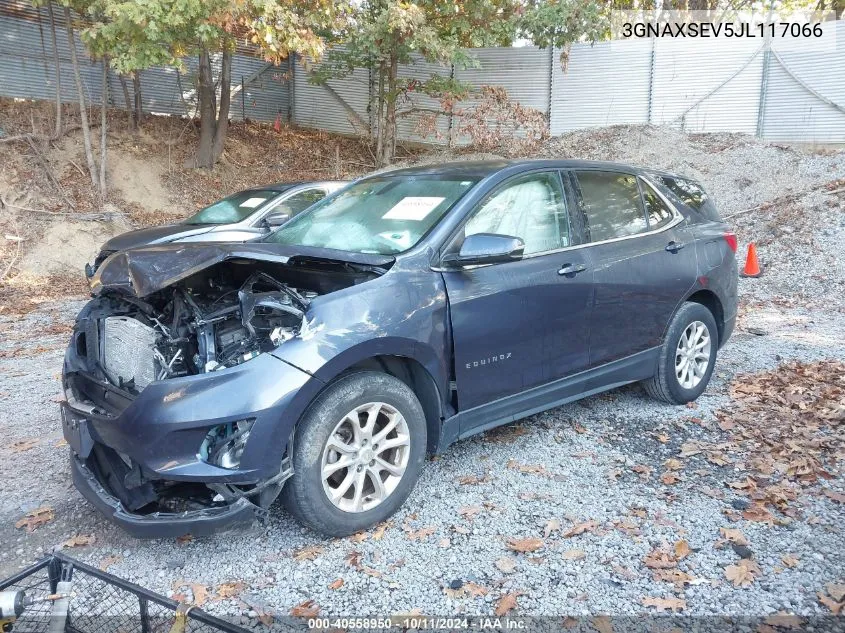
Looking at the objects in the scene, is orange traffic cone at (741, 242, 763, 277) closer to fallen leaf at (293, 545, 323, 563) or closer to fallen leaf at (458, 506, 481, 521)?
fallen leaf at (458, 506, 481, 521)

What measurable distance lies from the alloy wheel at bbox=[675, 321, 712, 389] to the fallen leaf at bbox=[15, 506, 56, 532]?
4229mm

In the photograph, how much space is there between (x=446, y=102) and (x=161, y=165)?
22.6 feet

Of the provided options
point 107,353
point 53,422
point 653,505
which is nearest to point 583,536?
point 653,505

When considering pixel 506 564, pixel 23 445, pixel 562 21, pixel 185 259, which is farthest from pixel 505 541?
pixel 562 21

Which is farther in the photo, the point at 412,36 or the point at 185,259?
the point at 412,36

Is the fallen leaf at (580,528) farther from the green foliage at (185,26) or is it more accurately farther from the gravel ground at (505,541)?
the green foliage at (185,26)

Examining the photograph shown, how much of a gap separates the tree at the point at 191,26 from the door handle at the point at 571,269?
7.91m

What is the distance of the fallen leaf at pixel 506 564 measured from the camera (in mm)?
3045

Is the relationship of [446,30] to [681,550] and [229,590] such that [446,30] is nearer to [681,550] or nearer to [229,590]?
[681,550]

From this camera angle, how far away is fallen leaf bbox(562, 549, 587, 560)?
3133 millimetres

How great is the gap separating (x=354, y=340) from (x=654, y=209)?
114 inches

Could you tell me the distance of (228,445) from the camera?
2.88 metres

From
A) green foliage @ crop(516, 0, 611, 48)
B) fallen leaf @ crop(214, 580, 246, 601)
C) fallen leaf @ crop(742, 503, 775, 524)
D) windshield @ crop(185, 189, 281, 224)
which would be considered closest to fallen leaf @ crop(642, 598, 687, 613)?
fallen leaf @ crop(742, 503, 775, 524)

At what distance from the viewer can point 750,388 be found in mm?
5422
